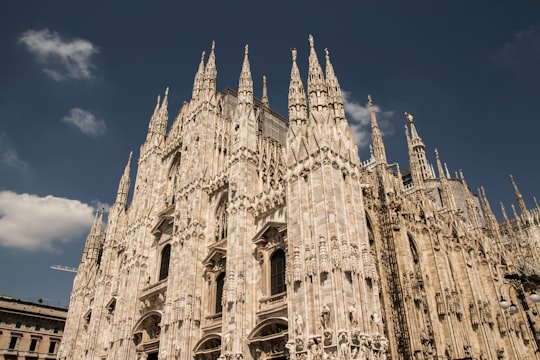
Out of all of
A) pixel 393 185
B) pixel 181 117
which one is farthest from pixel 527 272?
pixel 181 117

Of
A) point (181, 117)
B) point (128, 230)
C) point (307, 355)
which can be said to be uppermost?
point (181, 117)

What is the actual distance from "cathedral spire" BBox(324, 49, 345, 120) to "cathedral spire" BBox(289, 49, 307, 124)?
194cm

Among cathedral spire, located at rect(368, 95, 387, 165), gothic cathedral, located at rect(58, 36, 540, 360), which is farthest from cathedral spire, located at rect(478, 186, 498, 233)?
cathedral spire, located at rect(368, 95, 387, 165)

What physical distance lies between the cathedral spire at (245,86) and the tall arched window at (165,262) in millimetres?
12306

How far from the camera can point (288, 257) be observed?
20047mm

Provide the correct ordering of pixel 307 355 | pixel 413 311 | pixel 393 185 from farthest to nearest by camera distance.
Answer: pixel 393 185 → pixel 413 311 → pixel 307 355

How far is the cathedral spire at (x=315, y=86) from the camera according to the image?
904 inches

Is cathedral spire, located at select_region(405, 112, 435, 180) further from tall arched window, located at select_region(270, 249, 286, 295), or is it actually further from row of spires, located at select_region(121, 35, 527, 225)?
tall arched window, located at select_region(270, 249, 286, 295)

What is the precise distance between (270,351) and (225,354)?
228 centimetres

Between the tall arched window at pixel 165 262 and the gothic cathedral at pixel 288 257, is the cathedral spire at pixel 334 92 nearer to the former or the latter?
the gothic cathedral at pixel 288 257

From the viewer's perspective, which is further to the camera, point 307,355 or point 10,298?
point 10,298

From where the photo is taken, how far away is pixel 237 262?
23.0 m

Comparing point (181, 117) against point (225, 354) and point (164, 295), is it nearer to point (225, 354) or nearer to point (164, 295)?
point (164, 295)

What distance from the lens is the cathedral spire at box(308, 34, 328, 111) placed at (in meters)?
23.0
